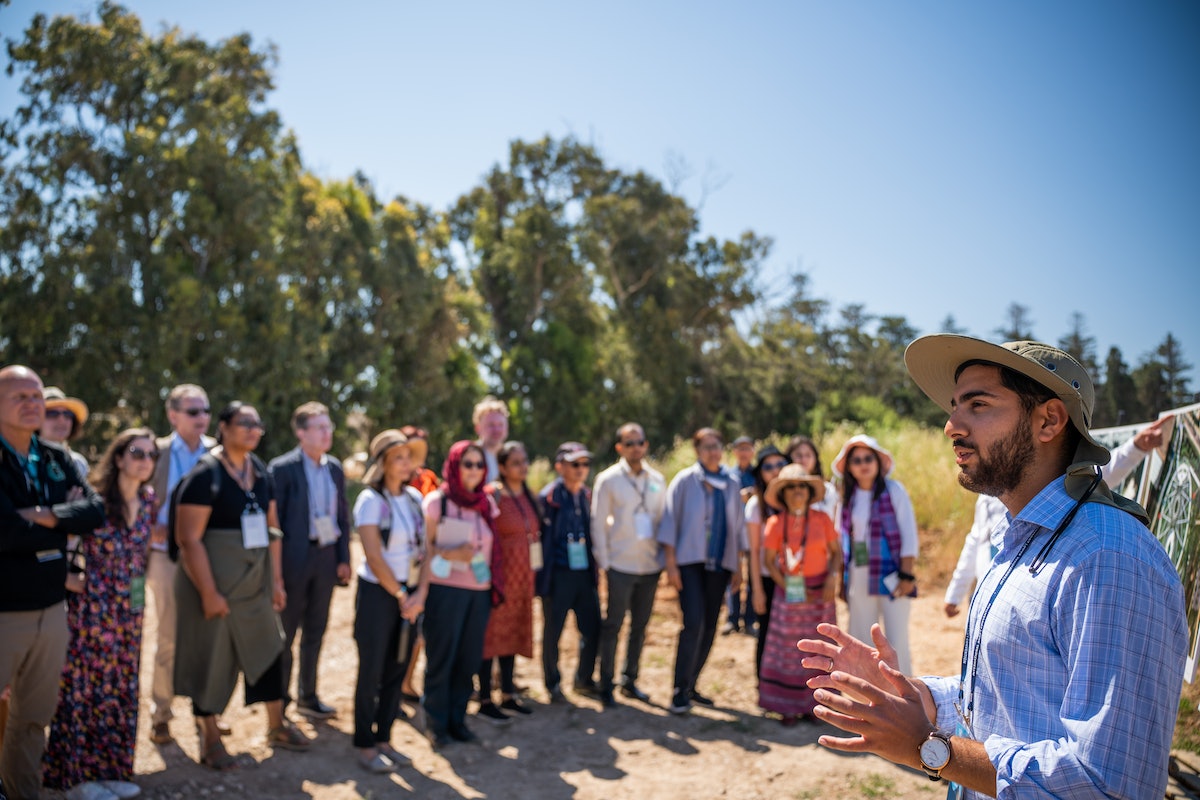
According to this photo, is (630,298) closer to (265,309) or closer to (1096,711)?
(265,309)

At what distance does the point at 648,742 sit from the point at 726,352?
81.1 ft

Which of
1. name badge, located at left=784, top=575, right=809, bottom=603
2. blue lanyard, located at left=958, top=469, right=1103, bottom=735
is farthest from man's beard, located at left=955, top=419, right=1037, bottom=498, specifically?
name badge, located at left=784, top=575, right=809, bottom=603

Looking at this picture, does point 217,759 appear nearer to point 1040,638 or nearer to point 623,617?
point 623,617

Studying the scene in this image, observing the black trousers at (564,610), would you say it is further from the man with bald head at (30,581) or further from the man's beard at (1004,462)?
the man's beard at (1004,462)

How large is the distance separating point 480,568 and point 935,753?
4.07 meters

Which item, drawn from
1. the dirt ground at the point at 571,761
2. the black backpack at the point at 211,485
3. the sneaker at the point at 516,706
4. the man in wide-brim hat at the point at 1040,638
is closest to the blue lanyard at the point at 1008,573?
the man in wide-brim hat at the point at 1040,638

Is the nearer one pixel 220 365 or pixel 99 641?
pixel 99 641

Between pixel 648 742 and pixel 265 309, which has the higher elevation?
pixel 265 309

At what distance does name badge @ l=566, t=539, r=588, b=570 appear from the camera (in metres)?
6.33

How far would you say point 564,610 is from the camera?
20.8ft

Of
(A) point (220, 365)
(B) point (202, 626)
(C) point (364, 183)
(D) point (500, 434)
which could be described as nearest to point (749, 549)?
(D) point (500, 434)

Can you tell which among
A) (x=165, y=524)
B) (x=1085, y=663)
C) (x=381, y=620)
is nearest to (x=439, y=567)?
(x=381, y=620)

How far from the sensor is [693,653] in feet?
20.2

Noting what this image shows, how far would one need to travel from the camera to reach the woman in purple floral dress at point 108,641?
4.12 meters
